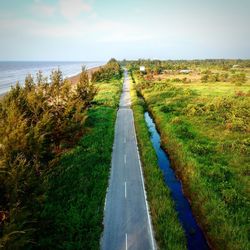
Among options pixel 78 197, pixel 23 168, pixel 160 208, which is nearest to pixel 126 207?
pixel 160 208

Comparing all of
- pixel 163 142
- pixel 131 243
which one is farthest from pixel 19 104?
pixel 163 142

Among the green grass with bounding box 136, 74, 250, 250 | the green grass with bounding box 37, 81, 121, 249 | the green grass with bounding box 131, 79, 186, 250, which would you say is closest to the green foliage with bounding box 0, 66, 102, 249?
the green grass with bounding box 37, 81, 121, 249

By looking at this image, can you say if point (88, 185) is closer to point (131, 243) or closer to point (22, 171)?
point (131, 243)

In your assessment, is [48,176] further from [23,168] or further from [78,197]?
[23,168]

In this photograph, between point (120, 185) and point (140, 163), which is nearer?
point (120, 185)

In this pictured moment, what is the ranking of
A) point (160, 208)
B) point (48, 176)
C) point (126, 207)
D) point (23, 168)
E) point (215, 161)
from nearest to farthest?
point (23, 168) → point (160, 208) → point (126, 207) → point (48, 176) → point (215, 161)

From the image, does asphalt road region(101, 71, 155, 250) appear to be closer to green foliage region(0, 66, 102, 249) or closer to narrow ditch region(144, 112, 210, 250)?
narrow ditch region(144, 112, 210, 250)
